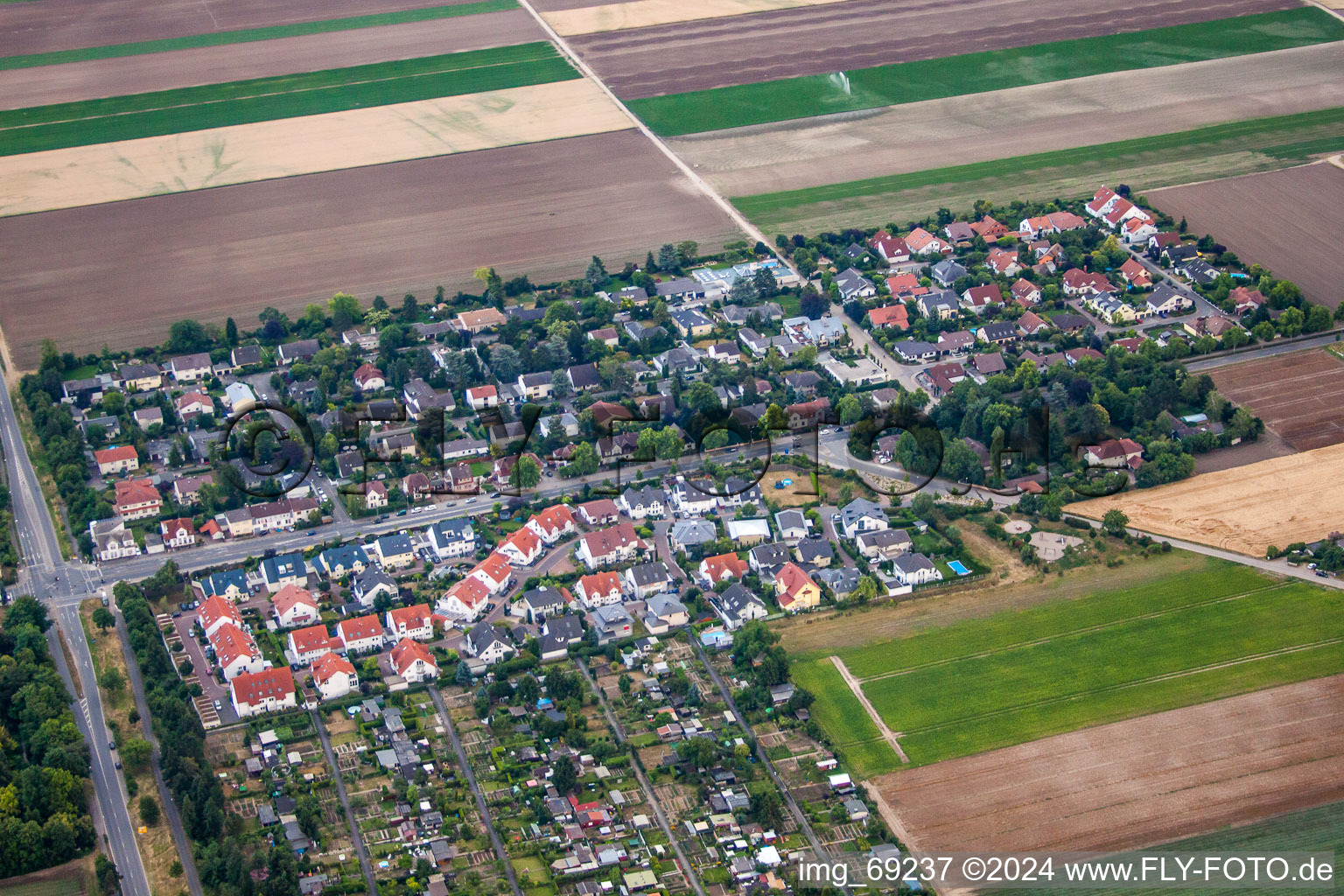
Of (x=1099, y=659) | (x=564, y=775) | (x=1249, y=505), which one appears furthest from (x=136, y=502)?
(x=1249, y=505)

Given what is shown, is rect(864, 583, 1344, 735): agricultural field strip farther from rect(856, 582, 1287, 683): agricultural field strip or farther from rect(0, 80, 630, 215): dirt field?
rect(0, 80, 630, 215): dirt field

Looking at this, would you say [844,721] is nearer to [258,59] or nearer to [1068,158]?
[1068,158]

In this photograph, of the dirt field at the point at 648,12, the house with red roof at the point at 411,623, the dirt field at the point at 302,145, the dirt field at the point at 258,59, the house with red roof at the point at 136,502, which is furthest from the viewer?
the dirt field at the point at 648,12

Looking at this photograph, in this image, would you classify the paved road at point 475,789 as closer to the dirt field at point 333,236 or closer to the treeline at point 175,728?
the treeline at point 175,728

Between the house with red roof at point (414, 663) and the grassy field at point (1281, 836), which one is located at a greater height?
the house with red roof at point (414, 663)

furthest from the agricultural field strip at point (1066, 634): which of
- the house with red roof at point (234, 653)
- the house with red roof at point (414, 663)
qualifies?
the house with red roof at point (234, 653)

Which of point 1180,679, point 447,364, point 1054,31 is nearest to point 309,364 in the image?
point 447,364

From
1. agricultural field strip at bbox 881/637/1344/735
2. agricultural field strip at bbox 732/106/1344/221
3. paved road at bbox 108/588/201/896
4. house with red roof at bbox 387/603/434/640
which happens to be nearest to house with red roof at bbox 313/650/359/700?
house with red roof at bbox 387/603/434/640
